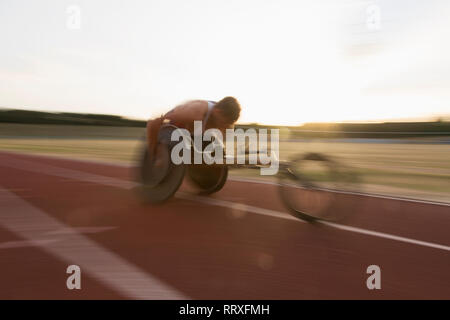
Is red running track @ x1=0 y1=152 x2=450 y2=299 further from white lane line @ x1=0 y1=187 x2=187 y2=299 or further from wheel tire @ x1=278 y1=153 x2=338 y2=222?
wheel tire @ x1=278 y1=153 x2=338 y2=222

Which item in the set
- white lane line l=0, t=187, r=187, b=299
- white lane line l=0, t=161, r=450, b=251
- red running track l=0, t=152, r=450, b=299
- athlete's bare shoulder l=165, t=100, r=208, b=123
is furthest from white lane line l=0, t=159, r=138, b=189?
white lane line l=0, t=187, r=187, b=299


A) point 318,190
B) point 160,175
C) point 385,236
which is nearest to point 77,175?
point 160,175

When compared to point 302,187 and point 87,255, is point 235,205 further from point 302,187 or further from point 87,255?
point 87,255

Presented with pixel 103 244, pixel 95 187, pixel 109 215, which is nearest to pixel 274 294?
pixel 103 244

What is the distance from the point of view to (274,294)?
3332 millimetres

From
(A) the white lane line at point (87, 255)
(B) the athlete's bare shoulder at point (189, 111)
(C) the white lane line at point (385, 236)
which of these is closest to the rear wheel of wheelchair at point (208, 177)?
(B) the athlete's bare shoulder at point (189, 111)

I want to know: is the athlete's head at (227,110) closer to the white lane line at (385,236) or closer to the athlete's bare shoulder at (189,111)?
the athlete's bare shoulder at (189,111)

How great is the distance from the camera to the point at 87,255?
402 centimetres

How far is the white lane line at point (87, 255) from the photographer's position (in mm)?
3324

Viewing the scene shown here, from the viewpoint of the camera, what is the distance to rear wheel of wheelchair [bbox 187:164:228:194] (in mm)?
7066

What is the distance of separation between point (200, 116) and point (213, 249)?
231 cm

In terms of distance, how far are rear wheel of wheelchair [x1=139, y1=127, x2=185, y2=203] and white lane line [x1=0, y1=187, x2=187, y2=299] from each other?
1.43m

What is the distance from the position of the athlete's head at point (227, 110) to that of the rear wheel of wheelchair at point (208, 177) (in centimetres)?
122
